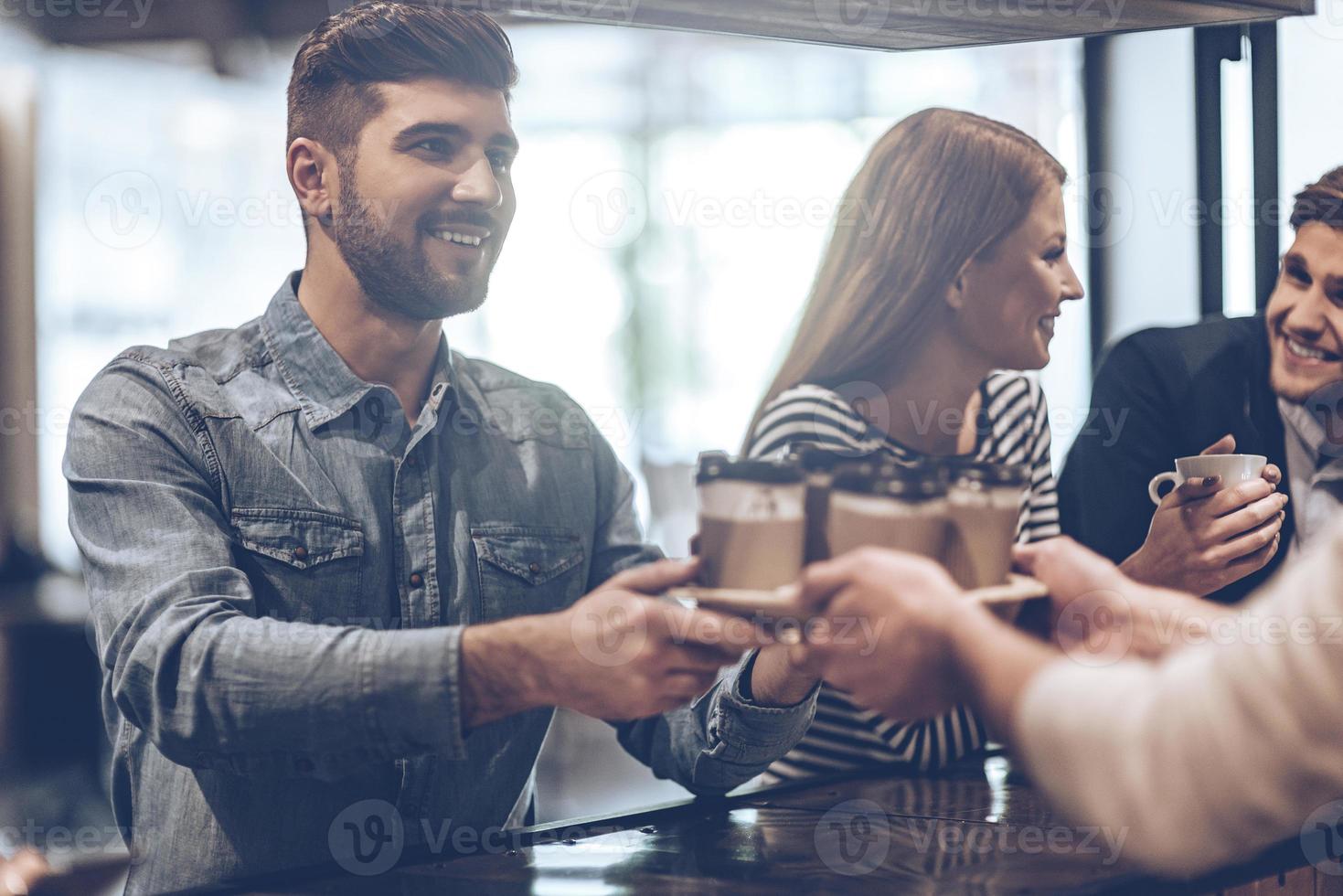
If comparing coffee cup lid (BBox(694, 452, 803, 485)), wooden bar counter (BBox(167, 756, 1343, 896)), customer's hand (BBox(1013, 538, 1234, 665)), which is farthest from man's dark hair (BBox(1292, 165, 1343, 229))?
coffee cup lid (BBox(694, 452, 803, 485))

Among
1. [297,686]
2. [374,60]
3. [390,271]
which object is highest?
[374,60]

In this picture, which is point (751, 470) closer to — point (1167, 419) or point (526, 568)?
point (526, 568)

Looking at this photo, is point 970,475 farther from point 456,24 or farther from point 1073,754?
point 456,24

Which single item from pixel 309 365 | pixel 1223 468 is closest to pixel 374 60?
pixel 309 365

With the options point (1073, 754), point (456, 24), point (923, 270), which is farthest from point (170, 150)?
point (1073, 754)

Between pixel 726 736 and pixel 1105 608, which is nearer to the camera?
pixel 1105 608

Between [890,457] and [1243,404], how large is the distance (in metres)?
0.64

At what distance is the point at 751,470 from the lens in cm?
103

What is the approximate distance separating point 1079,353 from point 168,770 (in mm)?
1769

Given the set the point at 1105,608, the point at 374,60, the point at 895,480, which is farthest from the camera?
the point at 374,60

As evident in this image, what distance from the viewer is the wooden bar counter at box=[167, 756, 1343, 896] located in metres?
0.95

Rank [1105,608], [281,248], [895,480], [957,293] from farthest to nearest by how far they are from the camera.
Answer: [281,248] → [957,293] → [1105,608] → [895,480]

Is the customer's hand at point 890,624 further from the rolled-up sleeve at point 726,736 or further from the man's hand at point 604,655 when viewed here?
the rolled-up sleeve at point 726,736

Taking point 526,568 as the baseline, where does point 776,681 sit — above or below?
below
